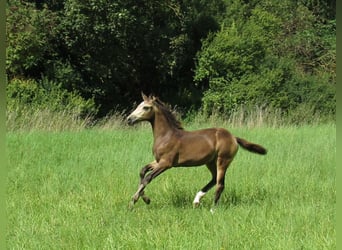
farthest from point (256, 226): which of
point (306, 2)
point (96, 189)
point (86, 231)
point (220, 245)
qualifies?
point (306, 2)

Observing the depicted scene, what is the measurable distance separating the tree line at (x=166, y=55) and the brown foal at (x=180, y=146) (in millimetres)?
11941

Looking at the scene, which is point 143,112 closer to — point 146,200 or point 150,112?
point 150,112

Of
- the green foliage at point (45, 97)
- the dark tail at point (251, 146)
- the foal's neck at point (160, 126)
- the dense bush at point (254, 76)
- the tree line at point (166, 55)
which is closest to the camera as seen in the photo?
the foal's neck at point (160, 126)

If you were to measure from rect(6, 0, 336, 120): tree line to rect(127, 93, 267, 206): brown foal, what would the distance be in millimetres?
11941

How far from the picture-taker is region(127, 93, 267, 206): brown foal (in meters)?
5.45

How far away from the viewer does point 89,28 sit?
18328 mm

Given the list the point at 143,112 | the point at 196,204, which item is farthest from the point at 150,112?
the point at 196,204

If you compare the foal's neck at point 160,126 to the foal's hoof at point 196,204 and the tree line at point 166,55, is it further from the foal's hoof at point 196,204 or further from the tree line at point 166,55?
the tree line at point 166,55

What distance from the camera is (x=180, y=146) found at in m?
5.49

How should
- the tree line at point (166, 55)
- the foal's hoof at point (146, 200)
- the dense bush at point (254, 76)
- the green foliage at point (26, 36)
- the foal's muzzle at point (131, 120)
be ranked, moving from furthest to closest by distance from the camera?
the dense bush at point (254, 76) → the tree line at point (166, 55) → the green foliage at point (26, 36) → the foal's muzzle at point (131, 120) → the foal's hoof at point (146, 200)

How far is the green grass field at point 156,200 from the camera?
158 inches

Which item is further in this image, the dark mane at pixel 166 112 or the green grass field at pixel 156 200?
the dark mane at pixel 166 112

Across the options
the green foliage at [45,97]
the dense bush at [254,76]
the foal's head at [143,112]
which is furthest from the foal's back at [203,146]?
the dense bush at [254,76]

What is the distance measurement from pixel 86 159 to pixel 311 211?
4.68 m
